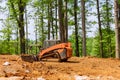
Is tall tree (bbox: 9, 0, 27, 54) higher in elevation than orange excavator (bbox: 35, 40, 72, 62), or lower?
higher

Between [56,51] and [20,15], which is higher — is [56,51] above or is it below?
below

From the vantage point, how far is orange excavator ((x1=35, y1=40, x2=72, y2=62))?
17906 mm

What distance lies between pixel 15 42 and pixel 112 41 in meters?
19.0

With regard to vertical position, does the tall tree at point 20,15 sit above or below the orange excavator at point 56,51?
above

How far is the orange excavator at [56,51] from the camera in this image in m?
17.9

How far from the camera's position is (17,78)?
9.30 m

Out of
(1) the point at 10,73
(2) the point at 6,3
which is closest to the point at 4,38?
(2) the point at 6,3

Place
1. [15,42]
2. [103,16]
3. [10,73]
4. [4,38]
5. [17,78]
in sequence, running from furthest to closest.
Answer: [15,42] → [4,38] → [103,16] → [10,73] → [17,78]

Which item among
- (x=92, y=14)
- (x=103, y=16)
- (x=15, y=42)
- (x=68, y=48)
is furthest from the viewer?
(x=15, y=42)

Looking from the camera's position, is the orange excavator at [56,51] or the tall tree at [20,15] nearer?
the orange excavator at [56,51]

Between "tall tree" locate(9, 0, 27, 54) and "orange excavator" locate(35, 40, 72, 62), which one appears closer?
"orange excavator" locate(35, 40, 72, 62)

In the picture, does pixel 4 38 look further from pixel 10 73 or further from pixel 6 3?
pixel 10 73

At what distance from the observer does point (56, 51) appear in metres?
18.1

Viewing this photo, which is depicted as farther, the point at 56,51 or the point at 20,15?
the point at 20,15
